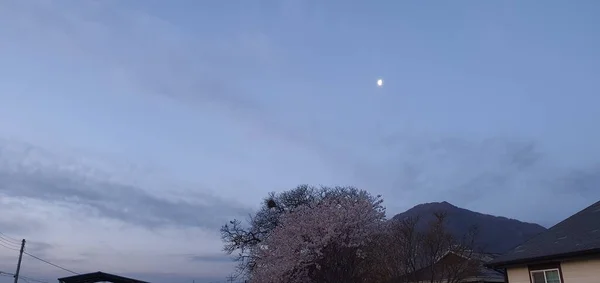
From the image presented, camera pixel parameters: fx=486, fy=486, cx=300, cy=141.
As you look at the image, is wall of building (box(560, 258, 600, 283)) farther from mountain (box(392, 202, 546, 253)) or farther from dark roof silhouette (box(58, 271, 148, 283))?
mountain (box(392, 202, 546, 253))

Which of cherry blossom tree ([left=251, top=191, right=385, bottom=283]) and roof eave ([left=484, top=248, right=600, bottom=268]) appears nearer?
roof eave ([left=484, top=248, right=600, bottom=268])

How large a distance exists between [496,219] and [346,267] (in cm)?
9426

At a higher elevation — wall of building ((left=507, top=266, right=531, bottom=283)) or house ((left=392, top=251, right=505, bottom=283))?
house ((left=392, top=251, right=505, bottom=283))

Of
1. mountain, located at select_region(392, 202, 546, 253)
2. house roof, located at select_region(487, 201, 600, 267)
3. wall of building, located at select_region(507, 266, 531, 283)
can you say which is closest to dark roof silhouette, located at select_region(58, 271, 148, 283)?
house roof, located at select_region(487, 201, 600, 267)

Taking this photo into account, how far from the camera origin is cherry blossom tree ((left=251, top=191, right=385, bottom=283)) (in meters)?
26.8

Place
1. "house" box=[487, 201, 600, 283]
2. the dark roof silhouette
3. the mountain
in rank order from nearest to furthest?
"house" box=[487, 201, 600, 283] → the dark roof silhouette → the mountain

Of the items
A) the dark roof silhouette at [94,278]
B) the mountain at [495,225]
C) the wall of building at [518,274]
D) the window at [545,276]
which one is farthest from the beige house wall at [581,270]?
A: the mountain at [495,225]

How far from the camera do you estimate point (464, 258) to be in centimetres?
2895

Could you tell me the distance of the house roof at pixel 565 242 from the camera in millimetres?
15797

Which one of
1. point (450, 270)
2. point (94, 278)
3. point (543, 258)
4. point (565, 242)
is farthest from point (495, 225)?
point (94, 278)

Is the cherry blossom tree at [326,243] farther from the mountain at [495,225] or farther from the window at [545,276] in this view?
the mountain at [495,225]

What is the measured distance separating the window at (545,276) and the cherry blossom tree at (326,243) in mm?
10494

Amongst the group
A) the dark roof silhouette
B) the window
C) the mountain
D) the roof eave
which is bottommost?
the window

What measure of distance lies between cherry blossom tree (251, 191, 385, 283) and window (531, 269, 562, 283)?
10.5m
